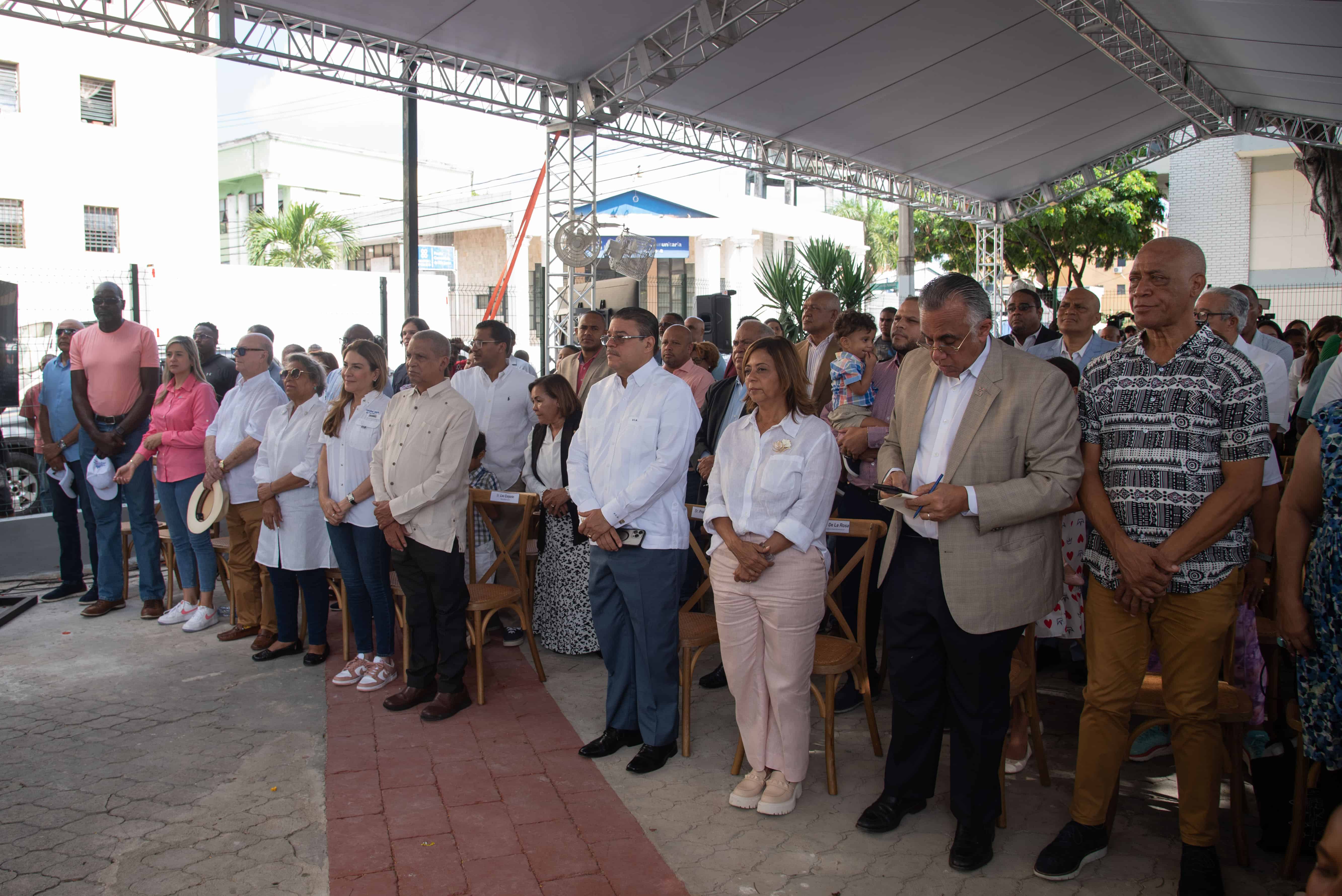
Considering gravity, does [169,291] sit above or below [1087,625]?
above

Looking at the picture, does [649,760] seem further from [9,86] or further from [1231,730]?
[9,86]

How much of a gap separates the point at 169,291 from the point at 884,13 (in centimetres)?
1336

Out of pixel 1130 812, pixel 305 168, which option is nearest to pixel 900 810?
pixel 1130 812

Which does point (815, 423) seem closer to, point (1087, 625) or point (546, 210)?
point (1087, 625)

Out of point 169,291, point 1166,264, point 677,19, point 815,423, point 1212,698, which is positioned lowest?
point 1212,698

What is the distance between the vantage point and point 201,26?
7.41 metres

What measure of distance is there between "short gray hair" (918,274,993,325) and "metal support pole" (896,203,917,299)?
15326mm

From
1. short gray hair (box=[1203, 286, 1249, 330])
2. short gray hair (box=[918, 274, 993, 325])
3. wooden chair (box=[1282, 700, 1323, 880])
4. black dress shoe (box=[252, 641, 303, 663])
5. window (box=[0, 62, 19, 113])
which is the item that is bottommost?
black dress shoe (box=[252, 641, 303, 663])

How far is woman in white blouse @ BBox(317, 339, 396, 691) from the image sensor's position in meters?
4.73

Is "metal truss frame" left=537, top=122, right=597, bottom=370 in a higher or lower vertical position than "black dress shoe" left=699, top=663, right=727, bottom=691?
higher

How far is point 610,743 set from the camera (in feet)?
13.2

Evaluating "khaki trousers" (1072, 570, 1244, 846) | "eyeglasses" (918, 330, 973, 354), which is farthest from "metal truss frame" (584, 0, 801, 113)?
"khaki trousers" (1072, 570, 1244, 846)

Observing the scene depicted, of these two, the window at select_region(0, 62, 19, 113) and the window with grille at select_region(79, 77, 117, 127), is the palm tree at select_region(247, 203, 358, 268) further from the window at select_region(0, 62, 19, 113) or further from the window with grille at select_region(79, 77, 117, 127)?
the window at select_region(0, 62, 19, 113)

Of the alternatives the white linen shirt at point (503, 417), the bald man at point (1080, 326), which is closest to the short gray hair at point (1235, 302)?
the bald man at point (1080, 326)
